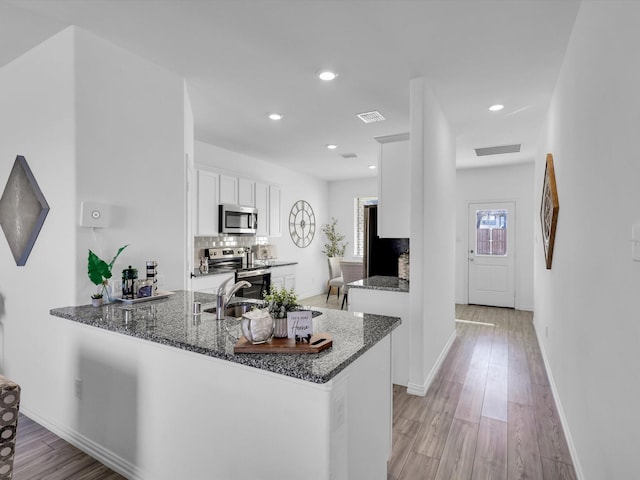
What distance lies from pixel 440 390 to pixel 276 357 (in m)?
2.24

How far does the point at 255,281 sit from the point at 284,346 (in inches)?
154

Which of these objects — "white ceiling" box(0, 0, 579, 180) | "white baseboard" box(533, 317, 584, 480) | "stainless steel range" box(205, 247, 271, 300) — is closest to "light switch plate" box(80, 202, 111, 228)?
"white ceiling" box(0, 0, 579, 180)

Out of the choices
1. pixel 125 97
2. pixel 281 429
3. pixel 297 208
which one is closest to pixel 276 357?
pixel 281 429

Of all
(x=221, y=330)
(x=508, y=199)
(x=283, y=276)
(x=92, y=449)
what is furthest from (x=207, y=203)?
(x=508, y=199)

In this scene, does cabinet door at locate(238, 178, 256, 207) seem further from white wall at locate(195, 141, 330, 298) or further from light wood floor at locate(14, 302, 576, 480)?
light wood floor at locate(14, 302, 576, 480)

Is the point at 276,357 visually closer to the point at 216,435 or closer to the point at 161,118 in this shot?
the point at 216,435

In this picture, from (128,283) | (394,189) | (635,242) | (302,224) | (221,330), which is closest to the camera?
(635,242)

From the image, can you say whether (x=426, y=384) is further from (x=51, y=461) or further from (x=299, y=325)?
(x=51, y=461)

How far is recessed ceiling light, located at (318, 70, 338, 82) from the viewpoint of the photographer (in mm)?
2818

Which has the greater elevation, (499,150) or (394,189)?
(499,150)

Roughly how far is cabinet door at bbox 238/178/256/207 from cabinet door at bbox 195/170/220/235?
493mm

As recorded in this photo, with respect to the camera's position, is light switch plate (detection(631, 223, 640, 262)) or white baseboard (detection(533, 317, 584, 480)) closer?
light switch plate (detection(631, 223, 640, 262))

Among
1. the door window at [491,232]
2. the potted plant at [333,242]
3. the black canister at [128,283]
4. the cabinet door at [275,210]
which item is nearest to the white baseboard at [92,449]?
the black canister at [128,283]

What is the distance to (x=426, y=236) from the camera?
9.98 feet
